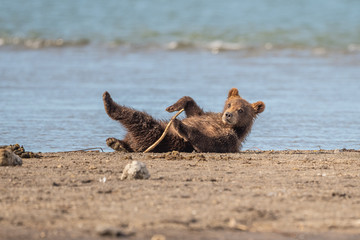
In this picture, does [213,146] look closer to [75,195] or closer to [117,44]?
[75,195]

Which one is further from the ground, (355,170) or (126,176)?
(355,170)

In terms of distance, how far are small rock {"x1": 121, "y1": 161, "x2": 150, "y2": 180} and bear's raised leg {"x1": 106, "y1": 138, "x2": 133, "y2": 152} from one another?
189 centimetres

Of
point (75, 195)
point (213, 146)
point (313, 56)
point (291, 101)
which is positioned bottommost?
point (75, 195)

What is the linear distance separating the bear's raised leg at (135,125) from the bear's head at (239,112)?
2.85ft

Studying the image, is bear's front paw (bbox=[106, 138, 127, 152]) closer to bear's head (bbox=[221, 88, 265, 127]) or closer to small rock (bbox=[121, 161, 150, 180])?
bear's head (bbox=[221, 88, 265, 127])

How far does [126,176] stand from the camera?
585cm

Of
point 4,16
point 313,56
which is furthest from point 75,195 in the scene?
point 4,16

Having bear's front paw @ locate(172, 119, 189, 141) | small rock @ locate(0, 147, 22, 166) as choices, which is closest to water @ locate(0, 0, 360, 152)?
bear's front paw @ locate(172, 119, 189, 141)

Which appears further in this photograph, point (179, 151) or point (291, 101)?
point (291, 101)

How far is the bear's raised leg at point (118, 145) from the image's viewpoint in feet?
25.4

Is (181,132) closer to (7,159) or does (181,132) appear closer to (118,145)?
(118,145)

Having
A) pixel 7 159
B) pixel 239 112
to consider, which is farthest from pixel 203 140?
pixel 7 159

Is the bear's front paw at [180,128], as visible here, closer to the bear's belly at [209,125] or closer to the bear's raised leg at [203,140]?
the bear's raised leg at [203,140]

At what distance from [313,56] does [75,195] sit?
13830 mm
